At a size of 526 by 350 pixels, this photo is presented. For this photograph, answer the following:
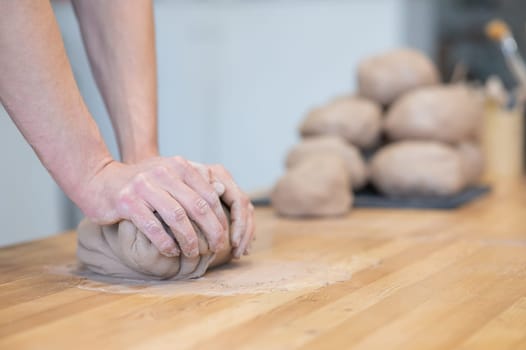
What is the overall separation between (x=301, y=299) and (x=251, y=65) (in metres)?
2.08

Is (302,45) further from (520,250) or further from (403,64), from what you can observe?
(520,250)

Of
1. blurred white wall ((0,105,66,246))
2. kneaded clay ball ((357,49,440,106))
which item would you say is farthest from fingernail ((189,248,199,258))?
blurred white wall ((0,105,66,246))

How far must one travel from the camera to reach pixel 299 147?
1.65 metres

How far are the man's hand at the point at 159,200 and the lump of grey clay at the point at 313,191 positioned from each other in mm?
532

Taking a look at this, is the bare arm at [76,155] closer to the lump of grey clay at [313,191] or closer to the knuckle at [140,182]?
the knuckle at [140,182]

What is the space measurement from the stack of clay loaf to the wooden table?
1.18ft

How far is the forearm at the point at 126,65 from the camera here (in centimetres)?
110

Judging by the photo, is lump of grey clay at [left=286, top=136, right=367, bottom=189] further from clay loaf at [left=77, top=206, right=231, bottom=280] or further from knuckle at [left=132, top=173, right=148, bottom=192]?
knuckle at [left=132, top=173, right=148, bottom=192]

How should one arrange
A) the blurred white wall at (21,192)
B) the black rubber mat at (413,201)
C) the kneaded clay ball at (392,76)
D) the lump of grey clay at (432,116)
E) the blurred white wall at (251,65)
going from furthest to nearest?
the blurred white wall at (251,65), the blurred white wall at (21,192), the kneaded clay ball at (392,76), the lump of grey clay at (432,116), the black rubber mat at (413,201)

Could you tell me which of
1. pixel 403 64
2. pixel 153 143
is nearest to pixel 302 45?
pixel 403 64

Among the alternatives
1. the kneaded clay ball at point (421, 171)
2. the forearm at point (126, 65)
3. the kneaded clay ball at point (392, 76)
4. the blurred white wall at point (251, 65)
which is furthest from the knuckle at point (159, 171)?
the blurred white wall at point (251, 65)

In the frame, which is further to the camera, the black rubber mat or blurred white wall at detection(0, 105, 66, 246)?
blurred white wall at detection(0, 105, 66, 246)

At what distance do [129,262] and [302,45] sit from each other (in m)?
1.91

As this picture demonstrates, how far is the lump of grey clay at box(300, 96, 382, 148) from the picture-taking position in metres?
1.71
